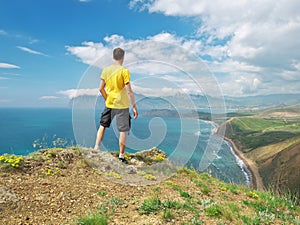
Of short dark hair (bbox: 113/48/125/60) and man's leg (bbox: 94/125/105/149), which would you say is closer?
short dark hair (bbox: 113/48/125/60)

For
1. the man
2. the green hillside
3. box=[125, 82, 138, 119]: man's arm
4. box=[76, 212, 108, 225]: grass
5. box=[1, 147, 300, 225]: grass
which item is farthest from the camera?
the green hillside

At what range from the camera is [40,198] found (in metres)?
5.01

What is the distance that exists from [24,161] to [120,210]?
3.67 m

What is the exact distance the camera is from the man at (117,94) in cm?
675

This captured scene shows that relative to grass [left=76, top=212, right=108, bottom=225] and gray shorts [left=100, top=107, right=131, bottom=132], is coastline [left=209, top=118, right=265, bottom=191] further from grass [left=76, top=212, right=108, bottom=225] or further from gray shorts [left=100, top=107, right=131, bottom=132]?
grass [left=76, top=212, right=108, bottom=225]

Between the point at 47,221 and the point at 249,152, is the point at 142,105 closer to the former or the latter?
the point at 47,221

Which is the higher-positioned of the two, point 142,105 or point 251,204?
point 142,105

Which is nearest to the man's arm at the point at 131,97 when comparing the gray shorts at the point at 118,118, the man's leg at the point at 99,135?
the gray shorts at the point at 118,118

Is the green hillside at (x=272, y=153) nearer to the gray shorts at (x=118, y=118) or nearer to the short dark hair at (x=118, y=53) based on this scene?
the gray shorts at (x=118, y=118)

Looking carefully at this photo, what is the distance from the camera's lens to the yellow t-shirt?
672 centimetres

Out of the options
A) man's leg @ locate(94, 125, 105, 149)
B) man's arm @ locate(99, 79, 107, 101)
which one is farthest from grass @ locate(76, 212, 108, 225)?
man's arm @ locate(99, 79, 107, 101)

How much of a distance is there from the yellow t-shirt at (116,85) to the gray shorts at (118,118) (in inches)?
6.4

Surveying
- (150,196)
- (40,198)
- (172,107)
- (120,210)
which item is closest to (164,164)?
(172,107)

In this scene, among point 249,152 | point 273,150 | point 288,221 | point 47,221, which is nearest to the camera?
point 47,221
